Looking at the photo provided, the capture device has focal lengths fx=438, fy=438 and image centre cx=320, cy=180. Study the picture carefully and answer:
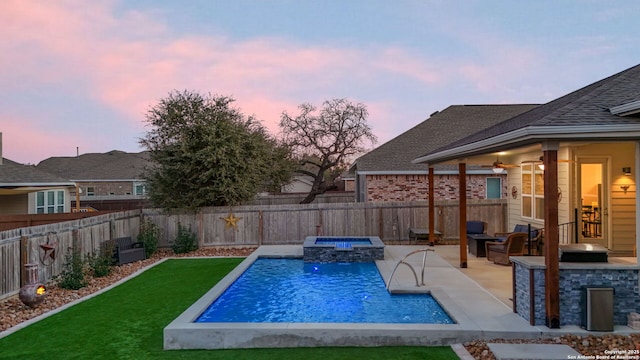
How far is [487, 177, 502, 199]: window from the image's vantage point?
1961cm

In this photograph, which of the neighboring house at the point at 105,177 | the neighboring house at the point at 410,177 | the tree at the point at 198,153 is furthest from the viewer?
the neighboring house at the point at 105,177

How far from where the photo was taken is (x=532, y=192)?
1333 cm

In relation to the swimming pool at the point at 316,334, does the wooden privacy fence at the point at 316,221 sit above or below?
above

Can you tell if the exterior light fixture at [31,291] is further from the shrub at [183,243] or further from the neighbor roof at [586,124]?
the neighbor roof at [586,124]

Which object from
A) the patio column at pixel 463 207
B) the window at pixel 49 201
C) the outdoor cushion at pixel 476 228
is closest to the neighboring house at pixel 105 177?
the window at pixel 49 201

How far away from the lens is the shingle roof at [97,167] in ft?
119

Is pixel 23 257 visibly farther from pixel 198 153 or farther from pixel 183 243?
pixel 198 153

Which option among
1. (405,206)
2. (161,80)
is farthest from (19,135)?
(405,206)

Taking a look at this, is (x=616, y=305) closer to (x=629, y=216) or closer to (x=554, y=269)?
(x=554, y=269)

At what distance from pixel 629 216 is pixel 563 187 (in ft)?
5.21

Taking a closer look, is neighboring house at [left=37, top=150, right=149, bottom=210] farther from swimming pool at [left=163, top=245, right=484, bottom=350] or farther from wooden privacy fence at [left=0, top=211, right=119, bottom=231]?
swimming pool at [left=163, top=245, right=484, bottom=350]

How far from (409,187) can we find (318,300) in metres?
11.5

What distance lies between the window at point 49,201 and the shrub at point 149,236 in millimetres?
9893

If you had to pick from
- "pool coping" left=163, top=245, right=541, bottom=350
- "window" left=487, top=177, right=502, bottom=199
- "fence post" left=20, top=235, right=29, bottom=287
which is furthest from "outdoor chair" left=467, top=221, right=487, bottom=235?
"fence post" left=20, top=235, right=29, bottom=287
